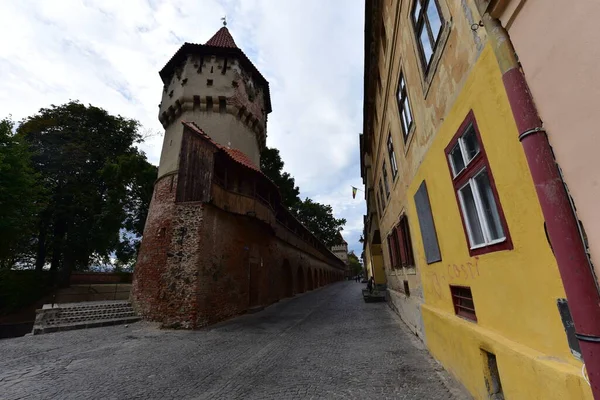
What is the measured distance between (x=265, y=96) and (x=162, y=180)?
11579mm

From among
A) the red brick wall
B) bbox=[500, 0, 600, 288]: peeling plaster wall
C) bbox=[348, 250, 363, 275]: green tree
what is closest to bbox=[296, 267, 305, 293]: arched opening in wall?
the red brick wall

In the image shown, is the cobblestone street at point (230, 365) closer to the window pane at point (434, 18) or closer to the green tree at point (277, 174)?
the window pane at point (434, 18)

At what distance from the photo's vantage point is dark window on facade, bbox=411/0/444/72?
4398 mm

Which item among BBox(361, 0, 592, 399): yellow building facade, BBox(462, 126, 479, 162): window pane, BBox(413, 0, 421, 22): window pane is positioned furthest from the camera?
BBox(413, 0, 421, 22): window pane

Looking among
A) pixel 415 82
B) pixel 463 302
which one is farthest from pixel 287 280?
pixel 415 82

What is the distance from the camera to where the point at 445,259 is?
4840 mm

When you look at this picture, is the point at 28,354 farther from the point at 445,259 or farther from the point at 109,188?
the point at 109,188

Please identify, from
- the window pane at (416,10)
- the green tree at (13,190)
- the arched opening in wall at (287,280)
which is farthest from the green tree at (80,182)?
the window pane at (416,10)

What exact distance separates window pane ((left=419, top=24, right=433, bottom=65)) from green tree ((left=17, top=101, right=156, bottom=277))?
970 inches

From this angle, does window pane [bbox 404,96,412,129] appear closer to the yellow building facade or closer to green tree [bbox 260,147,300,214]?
the yellow building facade

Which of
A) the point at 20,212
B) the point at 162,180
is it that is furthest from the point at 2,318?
the point at 162,180

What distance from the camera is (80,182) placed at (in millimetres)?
22797

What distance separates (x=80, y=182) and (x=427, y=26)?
93.2ft

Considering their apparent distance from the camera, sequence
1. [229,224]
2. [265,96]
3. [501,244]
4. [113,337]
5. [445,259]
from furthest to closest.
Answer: [265,96] → [229,224] → [113,337] → [445,259] → [501,244]
